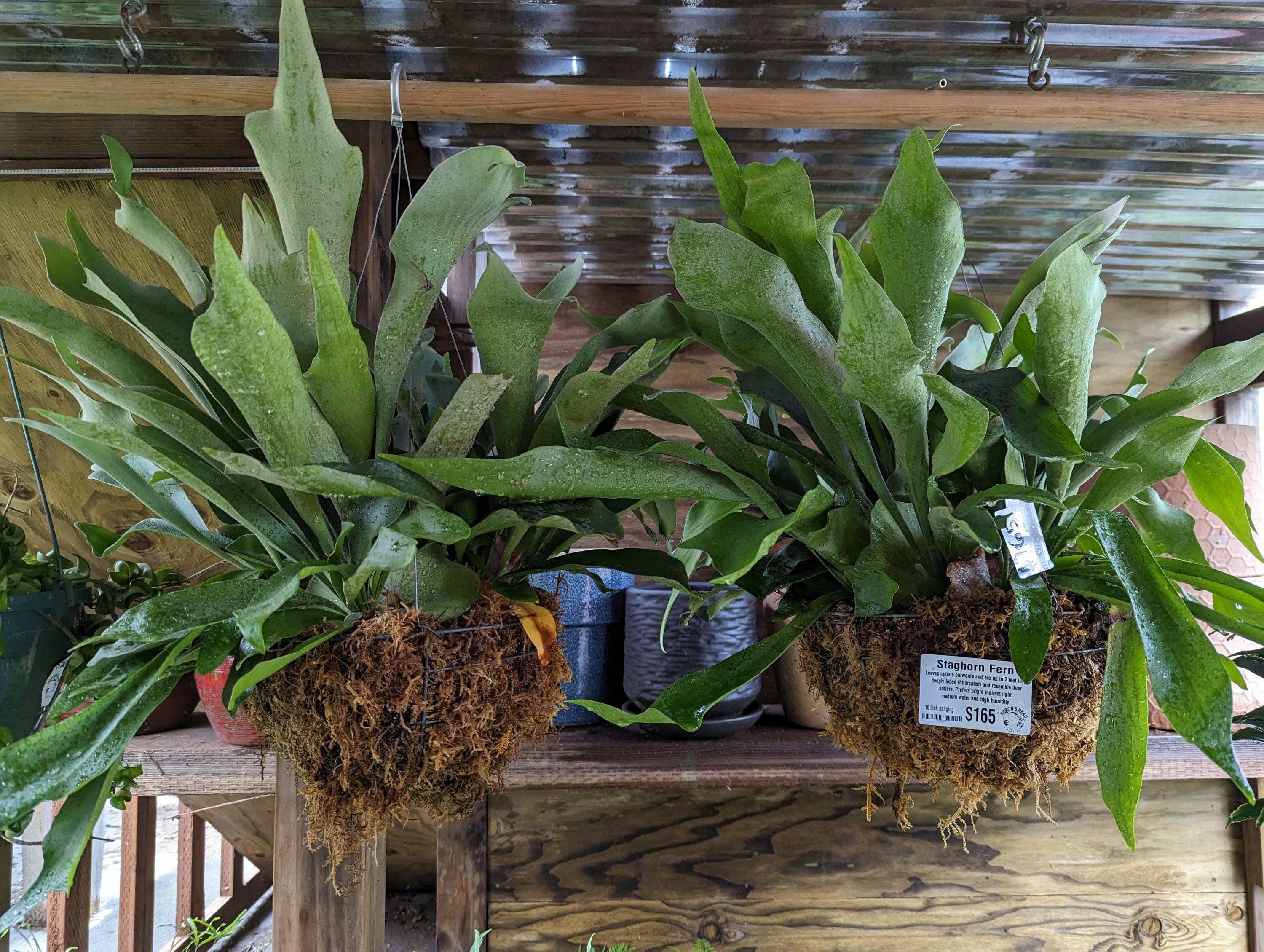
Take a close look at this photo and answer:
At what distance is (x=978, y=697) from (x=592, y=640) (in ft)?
2.37

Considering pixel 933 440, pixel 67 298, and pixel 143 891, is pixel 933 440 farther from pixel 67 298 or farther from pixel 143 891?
pixel 143 891

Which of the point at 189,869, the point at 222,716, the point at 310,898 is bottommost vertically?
the point at 189,869

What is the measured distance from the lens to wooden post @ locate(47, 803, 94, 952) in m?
1.34

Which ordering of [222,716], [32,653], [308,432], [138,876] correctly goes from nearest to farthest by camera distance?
[308,432]
[32,653]
[222,716]
[138,876]

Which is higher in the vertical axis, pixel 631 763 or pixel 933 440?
pixel 933 440

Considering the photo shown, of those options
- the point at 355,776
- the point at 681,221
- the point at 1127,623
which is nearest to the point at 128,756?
the point at 355,776

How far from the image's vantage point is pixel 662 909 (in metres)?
1.20

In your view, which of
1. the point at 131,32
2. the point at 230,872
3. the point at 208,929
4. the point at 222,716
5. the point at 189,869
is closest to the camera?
the point at 131,32

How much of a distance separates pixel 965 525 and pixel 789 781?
0.64 meters

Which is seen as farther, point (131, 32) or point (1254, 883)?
point (1254, 883)

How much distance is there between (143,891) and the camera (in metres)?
1.59

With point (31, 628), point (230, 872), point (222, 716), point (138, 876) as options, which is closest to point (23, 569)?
point (31, 628)

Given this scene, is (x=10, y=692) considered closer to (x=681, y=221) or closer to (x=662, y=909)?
(x=681, y=221)

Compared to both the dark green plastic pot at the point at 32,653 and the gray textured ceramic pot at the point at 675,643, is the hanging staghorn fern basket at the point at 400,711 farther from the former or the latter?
the gray textured ceramic pot at the point at 675,643
